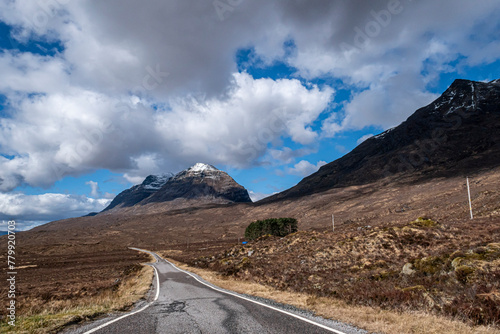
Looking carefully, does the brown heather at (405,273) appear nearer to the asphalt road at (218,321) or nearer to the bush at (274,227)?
the asphalt road at (218,321)

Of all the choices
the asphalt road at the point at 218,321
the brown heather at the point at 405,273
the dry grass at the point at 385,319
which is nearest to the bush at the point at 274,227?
the brown heather at the point at 405,273

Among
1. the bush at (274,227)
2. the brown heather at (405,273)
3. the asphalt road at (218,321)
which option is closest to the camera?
the asphalt road at (218,321)

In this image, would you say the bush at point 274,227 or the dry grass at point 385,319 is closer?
the dry grass at point 385,319

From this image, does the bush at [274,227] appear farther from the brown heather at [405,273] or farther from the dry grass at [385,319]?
the dry grass at [385,319]

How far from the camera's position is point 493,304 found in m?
9.09

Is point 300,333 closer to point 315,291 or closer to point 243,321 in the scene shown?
point 243,321

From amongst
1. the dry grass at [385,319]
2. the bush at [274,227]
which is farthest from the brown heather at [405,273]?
the bush at [274,227]

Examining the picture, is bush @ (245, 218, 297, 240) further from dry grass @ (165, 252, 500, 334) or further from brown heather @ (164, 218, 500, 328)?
dry grass @ (165, 252, 500, 334)

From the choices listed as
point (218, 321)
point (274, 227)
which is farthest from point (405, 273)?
point (274, 227)

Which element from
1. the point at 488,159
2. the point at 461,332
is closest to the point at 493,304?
the point at 461,332

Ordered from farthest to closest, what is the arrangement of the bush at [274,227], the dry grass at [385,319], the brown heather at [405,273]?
the bush at [274,227], the brown heather at [405,273], the dry grass at [385,319]

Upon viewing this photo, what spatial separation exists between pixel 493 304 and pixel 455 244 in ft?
41.7

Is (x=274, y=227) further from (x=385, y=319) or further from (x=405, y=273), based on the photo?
(x=385, y=319)

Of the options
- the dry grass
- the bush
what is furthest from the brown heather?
the bush
